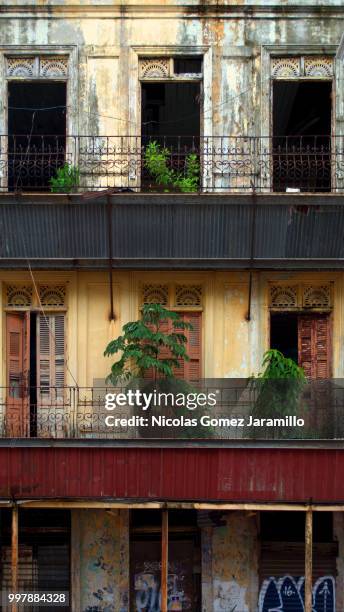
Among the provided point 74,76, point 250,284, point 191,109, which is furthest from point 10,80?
point 250,284

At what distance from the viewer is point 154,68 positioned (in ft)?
47.3

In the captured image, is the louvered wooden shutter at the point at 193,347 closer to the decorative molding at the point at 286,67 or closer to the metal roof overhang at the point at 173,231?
the metal roof overhang at the point at 173,231

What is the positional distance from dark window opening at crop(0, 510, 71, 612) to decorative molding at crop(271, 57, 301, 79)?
337 inches

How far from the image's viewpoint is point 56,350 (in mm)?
14242

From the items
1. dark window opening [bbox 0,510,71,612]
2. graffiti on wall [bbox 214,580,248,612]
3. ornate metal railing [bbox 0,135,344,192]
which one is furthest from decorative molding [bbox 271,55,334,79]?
graffiti on wall [bbox 214,580,248,612]

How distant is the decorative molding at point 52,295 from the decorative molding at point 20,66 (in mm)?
3769

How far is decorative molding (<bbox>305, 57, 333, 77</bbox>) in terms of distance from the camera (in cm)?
1437

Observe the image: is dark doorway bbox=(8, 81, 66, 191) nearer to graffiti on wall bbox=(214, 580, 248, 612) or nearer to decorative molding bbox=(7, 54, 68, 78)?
decorative molding bbox=(7, 54, 68, 78)

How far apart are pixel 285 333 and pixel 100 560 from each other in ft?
16.7

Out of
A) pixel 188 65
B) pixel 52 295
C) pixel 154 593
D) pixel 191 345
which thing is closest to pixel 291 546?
pixel 154 593

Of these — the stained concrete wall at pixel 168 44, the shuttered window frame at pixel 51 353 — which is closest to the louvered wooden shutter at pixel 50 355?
the shuttered window frame at pixel 51 353

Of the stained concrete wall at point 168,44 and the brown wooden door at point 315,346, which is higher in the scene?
the stained concrete wall at point 168,44

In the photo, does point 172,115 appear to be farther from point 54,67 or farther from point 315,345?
point 315,345

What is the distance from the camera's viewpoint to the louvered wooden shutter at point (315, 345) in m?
14.3
